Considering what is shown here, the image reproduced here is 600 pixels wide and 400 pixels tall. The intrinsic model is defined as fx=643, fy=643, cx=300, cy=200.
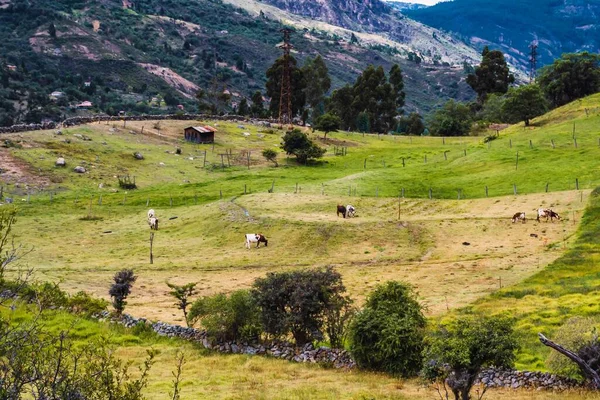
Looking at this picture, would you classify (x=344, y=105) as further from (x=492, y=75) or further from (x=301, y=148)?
(x=301, y=148)

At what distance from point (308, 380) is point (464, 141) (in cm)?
9277

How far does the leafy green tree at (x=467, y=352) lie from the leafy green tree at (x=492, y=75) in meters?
136

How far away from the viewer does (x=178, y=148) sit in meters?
98.8

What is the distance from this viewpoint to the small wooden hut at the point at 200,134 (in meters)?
104

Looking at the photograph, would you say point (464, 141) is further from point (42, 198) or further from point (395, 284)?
point (395, 284)

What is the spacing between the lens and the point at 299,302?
1193 inches

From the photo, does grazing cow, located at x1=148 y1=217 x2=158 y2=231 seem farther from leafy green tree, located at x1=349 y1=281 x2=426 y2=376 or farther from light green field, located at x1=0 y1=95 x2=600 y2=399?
leafy green tree, located at x1=349 y1=281 x2=426 y2=376

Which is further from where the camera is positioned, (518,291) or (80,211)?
(80,211)

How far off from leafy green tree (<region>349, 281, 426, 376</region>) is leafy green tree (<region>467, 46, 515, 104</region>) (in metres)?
130

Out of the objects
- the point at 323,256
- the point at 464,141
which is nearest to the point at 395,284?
the point at 323,256

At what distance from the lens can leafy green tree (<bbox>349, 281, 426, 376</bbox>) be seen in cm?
2602

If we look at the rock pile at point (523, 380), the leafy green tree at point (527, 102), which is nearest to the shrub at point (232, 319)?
the rock pile at point (523, 380)

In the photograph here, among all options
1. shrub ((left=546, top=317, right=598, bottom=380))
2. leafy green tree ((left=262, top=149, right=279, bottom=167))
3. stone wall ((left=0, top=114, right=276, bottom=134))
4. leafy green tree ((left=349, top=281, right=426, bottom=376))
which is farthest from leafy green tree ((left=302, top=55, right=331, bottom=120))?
shrub ((left=546, top=317, right=598, bottom=380))

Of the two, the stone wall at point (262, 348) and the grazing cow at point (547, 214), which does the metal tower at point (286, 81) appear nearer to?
the grazing cow at point (547, 214)
